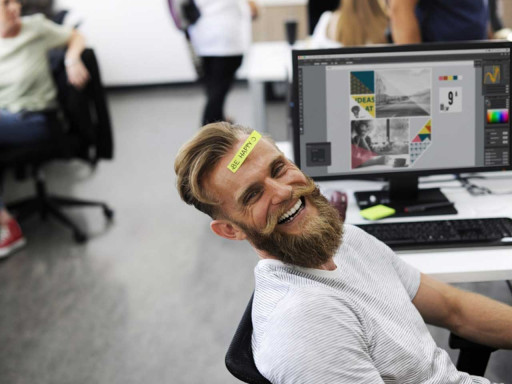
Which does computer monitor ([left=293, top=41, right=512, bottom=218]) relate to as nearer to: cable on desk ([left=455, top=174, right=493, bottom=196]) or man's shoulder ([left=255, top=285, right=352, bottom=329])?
cable on desk ([left=455, top=174, right=493, bottom=196])

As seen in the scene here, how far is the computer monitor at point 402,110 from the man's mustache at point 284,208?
0.51 m

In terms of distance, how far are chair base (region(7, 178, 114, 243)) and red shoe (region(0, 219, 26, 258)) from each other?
21cm

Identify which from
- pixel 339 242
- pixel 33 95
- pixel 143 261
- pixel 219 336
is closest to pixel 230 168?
pixel 339 242

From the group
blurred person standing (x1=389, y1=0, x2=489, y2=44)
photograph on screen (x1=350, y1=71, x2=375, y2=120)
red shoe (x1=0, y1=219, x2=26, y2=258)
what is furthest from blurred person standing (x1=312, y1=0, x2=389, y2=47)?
red shoe (x1=0, y1=219, x2=26, y2=258)

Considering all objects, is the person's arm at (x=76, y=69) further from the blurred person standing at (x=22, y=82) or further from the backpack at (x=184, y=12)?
the backpack at (x=184, y=12)

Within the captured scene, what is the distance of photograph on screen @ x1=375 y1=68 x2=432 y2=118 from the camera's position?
1605mm

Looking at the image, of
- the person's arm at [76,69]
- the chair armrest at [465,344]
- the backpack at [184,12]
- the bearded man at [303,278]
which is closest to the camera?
the bearded man at [303,278]

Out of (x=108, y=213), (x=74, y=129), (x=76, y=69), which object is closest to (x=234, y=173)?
(x=76, y=69)

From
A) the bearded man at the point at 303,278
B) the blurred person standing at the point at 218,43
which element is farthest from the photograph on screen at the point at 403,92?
the blurred person standing at the point at 218,43

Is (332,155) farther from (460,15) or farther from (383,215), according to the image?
(460,15)

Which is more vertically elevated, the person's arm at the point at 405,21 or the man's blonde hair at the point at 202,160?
the person's arm at the point at 405,21

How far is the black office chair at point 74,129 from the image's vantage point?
2.95m

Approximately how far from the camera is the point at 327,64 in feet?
5.27

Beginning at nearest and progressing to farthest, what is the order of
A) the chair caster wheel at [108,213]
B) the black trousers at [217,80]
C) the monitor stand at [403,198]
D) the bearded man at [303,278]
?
the bearded man at [303,278], the monitor stand at [403,198], the chair caster wheel at [108,213], the black trousers at [217,80]
